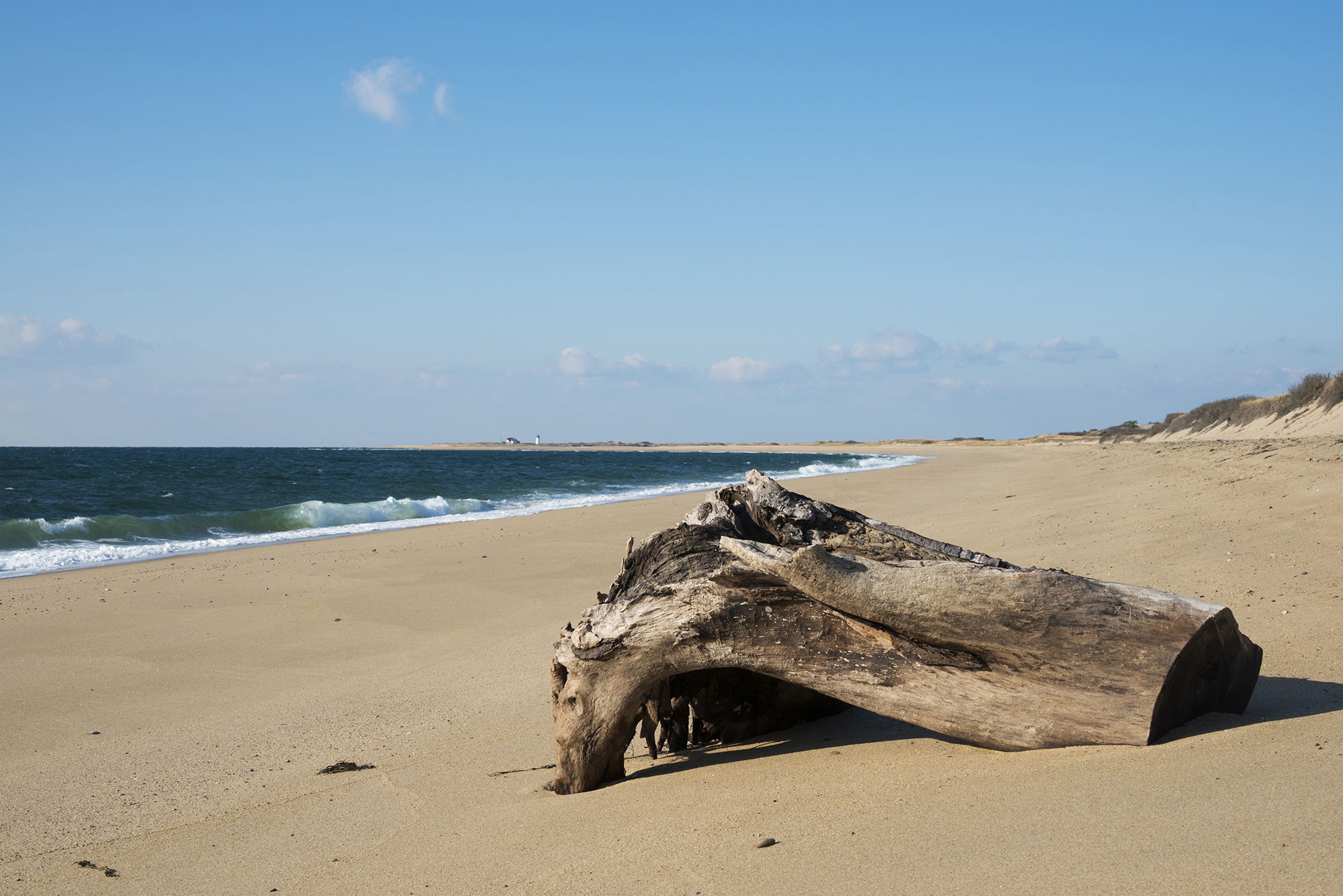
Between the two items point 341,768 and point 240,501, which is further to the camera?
point 240,501

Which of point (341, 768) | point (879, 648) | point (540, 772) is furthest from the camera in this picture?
point (341, 768)

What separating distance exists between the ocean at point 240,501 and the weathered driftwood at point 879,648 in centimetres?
1112

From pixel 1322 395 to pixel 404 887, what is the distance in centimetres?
3498

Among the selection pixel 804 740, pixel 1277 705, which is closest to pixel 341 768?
pixel 804 740

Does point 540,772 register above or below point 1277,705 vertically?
below

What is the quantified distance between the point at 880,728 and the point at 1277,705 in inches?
62.8

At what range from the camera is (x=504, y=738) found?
183 inches

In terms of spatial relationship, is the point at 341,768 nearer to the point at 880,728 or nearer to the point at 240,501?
the point at 880,728

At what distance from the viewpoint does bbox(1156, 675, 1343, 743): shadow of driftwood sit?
3.19 m

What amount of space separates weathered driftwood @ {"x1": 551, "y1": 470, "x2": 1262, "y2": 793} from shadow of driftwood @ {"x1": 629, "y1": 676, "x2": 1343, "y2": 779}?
69mm

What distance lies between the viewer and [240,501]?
24047 millimetres

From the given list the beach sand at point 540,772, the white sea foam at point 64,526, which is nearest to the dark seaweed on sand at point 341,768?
the beach sand at point 540,772

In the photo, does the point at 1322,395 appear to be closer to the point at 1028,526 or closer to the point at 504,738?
the point at 1028,526

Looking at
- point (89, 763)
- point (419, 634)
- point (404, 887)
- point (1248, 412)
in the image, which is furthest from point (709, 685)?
point (1248, 412)
